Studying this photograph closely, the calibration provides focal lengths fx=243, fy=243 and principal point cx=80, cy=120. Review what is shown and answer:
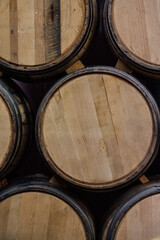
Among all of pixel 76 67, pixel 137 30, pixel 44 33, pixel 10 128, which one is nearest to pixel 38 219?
pixel 10 128

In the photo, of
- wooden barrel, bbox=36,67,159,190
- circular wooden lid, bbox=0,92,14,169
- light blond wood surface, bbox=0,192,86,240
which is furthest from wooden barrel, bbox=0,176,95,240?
circular wooden lid, bbox=0,92,14,169

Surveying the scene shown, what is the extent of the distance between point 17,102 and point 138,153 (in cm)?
97

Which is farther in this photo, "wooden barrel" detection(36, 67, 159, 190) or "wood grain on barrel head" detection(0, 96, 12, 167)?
"wood grain on barrel head" detection(0, 96, 12, 167)

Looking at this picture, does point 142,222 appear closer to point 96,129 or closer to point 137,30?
point 96,129

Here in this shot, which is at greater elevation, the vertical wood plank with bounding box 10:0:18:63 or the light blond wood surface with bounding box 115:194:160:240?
the vertical wood plank with bounding box 10:0:18:63

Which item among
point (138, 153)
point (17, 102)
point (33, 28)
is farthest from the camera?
point (17, 102)

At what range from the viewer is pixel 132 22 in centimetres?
162

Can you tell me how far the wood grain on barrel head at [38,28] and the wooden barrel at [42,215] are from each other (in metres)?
0.93

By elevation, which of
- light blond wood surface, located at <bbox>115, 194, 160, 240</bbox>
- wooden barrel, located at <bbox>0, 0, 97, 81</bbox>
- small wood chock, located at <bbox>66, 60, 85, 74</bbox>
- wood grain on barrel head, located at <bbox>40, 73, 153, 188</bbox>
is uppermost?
wooden barrel, located at <bbox>0, 0, 97, 81</bbox>

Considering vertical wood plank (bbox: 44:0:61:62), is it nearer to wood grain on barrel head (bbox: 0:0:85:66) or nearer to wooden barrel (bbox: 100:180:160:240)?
wood grain on barrel head (bbox: 0:0:85:66)

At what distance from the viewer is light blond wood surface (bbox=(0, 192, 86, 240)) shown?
1.65 meters

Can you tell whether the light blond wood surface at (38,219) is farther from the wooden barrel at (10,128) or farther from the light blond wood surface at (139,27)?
the light blond wood surface at (139,27)

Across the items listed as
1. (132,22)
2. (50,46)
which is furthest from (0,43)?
(132,22)

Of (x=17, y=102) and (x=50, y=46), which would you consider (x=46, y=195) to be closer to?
(x=17, y=102)
